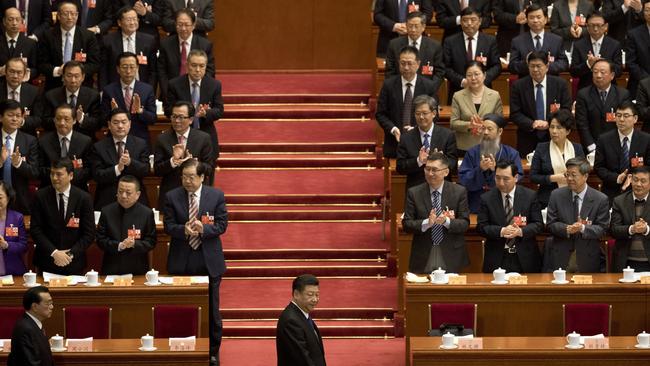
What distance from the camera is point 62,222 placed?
373 inches

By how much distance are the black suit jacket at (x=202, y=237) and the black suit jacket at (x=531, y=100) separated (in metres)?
2.59

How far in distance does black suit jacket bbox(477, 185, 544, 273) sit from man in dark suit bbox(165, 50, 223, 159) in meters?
2.22

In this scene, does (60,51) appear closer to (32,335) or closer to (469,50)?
(469,50)

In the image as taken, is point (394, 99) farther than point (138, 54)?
No

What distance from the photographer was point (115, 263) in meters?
9.38

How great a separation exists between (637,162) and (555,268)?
111 centimetres

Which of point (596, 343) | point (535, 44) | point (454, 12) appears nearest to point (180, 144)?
point (454, 12)

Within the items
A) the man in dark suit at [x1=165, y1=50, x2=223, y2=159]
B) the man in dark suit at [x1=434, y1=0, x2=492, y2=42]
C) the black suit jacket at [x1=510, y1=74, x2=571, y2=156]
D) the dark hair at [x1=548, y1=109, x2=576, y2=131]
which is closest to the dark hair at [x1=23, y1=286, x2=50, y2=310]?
the man in dark suit at [x1=165, y1=50, x2=223, y2=159]

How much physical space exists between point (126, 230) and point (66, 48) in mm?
2494

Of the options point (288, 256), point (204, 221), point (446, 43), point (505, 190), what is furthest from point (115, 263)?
point (446, 43)

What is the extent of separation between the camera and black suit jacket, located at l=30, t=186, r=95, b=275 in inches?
372

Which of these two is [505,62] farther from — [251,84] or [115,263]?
[115,263]

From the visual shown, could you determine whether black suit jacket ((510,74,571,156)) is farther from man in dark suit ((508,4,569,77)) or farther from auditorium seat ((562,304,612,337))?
auditorium seat ((562,304,612,337))

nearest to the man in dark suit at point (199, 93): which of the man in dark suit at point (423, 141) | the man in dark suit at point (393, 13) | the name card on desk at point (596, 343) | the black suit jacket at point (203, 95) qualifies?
the black suit jacket at point (203, 95)
